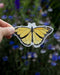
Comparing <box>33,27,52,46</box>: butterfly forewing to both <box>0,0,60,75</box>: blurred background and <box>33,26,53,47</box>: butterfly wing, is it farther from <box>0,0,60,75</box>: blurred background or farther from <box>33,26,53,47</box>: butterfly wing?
<box>0,0,60,75</box>: blurred background

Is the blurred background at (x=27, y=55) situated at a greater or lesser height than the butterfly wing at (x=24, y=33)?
lesser

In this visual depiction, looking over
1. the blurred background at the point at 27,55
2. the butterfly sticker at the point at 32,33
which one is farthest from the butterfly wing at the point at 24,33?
the blurred background at the point at 27,55

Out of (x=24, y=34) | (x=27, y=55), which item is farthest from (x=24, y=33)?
(x=27, y=55)

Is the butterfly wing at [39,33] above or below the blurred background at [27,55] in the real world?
above

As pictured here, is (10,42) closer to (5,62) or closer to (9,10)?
(5,62)

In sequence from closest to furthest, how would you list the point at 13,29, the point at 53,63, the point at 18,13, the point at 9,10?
the point at 13,29 → the point at 53,63 → the point at 18,13 → the point at 9,10

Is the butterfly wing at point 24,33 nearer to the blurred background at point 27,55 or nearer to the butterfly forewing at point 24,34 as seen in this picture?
the butterfly forewing at point 24,34

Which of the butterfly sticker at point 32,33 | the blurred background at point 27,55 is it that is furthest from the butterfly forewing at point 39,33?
the blurred background at point 27,55

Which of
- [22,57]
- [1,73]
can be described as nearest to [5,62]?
[1,73]

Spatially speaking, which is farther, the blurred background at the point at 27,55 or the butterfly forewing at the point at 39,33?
the blurred background at the point at 27,55

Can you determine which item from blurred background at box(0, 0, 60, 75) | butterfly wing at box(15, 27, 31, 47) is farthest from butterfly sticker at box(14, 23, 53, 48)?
blurred background at box(0, 0, 60, 75)

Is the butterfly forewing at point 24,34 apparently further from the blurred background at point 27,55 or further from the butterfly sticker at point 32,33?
the blurred background at point 27,55
